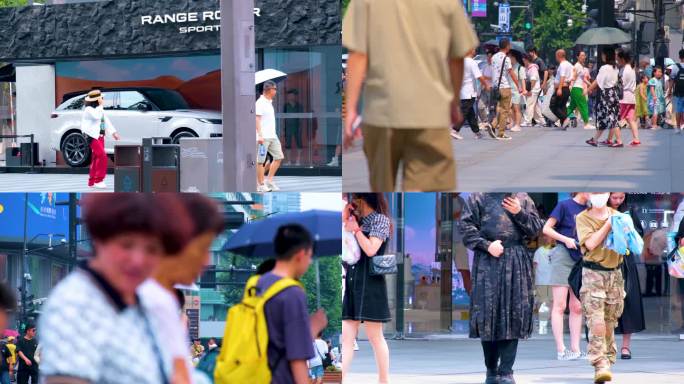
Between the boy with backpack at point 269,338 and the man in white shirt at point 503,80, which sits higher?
the man in white shirt at point 503,80

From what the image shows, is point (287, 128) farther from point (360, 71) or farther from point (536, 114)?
point (360, 71)

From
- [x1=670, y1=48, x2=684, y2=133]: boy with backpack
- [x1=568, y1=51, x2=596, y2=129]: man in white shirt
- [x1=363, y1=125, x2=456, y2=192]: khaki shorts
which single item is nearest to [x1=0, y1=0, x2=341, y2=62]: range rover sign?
[x1=670, y1=48, x2=684, y2=133]: boy with backpack

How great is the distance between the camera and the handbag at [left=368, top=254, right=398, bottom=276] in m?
7.82

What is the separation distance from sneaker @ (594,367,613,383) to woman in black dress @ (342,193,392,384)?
1.23 metres

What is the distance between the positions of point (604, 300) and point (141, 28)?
63.1ft

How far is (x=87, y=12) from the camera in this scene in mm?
27781

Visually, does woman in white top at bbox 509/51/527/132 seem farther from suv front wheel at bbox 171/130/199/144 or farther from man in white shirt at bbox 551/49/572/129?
suv front wheel at bbox 171/130/199/144

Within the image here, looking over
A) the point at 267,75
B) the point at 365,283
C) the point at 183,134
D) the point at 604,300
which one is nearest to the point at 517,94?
the point at 604,300

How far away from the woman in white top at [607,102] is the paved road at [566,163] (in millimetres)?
112

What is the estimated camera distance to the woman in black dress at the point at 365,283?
7781 mm

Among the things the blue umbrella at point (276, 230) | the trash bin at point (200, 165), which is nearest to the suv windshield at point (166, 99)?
the trash bin at point (200, 165)

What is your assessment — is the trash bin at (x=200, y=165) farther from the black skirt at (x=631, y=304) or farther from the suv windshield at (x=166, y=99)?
the suv windshield at (x=166, y=99)

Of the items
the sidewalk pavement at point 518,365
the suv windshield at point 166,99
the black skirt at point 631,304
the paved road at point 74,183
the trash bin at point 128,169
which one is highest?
the suv windshield at point 166,99

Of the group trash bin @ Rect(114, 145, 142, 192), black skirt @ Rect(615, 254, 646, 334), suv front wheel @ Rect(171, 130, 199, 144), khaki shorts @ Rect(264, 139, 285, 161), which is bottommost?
black skirt @ Rect(615, 254, 646, 334)
